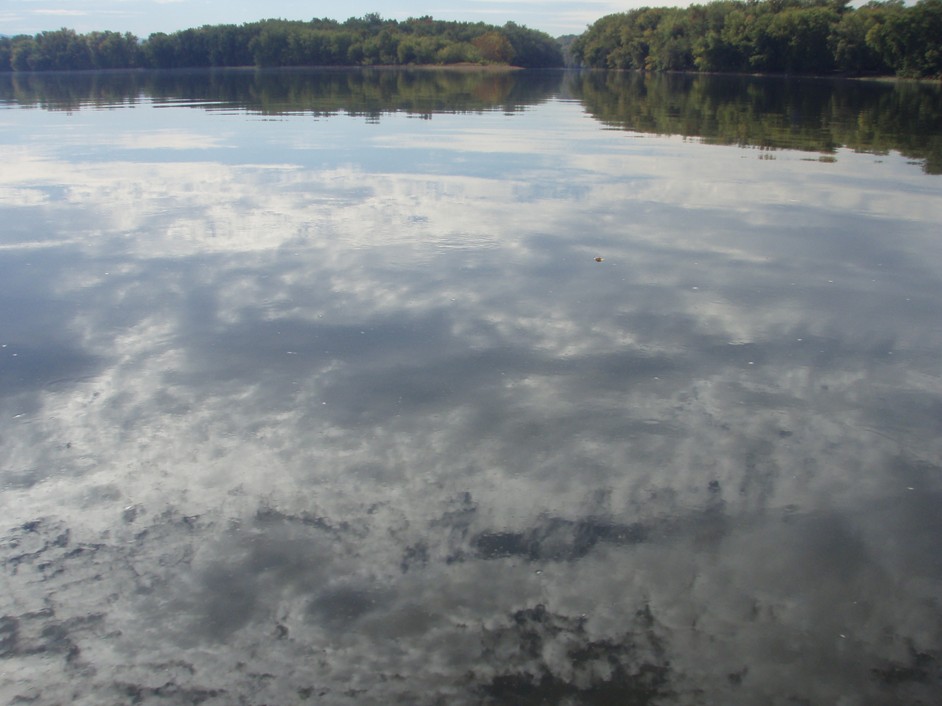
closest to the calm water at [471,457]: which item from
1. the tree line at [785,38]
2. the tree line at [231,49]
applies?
the tree line at [785,38]

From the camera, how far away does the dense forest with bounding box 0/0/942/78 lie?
300ft

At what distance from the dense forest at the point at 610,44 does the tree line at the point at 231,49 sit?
0.65 feet

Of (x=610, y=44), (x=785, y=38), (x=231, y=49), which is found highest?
(x=610, y=44)

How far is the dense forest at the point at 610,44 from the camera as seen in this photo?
91.3 m

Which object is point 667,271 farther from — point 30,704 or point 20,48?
point 20,48

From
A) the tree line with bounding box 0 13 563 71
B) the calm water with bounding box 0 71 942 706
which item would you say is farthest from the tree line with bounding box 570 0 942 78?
the calm water with bounding box 0 71 942 706

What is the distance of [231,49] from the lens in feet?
490

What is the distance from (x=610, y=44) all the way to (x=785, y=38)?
209ft

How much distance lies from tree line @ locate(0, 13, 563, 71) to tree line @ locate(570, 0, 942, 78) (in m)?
33.2

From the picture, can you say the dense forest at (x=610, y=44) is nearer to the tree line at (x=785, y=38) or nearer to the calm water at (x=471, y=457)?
the tree line at (x=785, y=38)

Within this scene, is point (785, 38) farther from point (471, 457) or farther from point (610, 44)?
point (471, 457)

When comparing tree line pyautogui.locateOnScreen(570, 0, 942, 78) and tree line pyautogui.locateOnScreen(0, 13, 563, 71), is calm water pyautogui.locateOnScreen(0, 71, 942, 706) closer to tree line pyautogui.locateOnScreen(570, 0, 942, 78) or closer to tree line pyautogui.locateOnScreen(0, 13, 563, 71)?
tree line pyautogui.locateOnScreen(570, 0, 942, 78)

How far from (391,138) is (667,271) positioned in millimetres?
18359

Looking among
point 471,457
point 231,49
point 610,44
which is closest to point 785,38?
point 610,44
